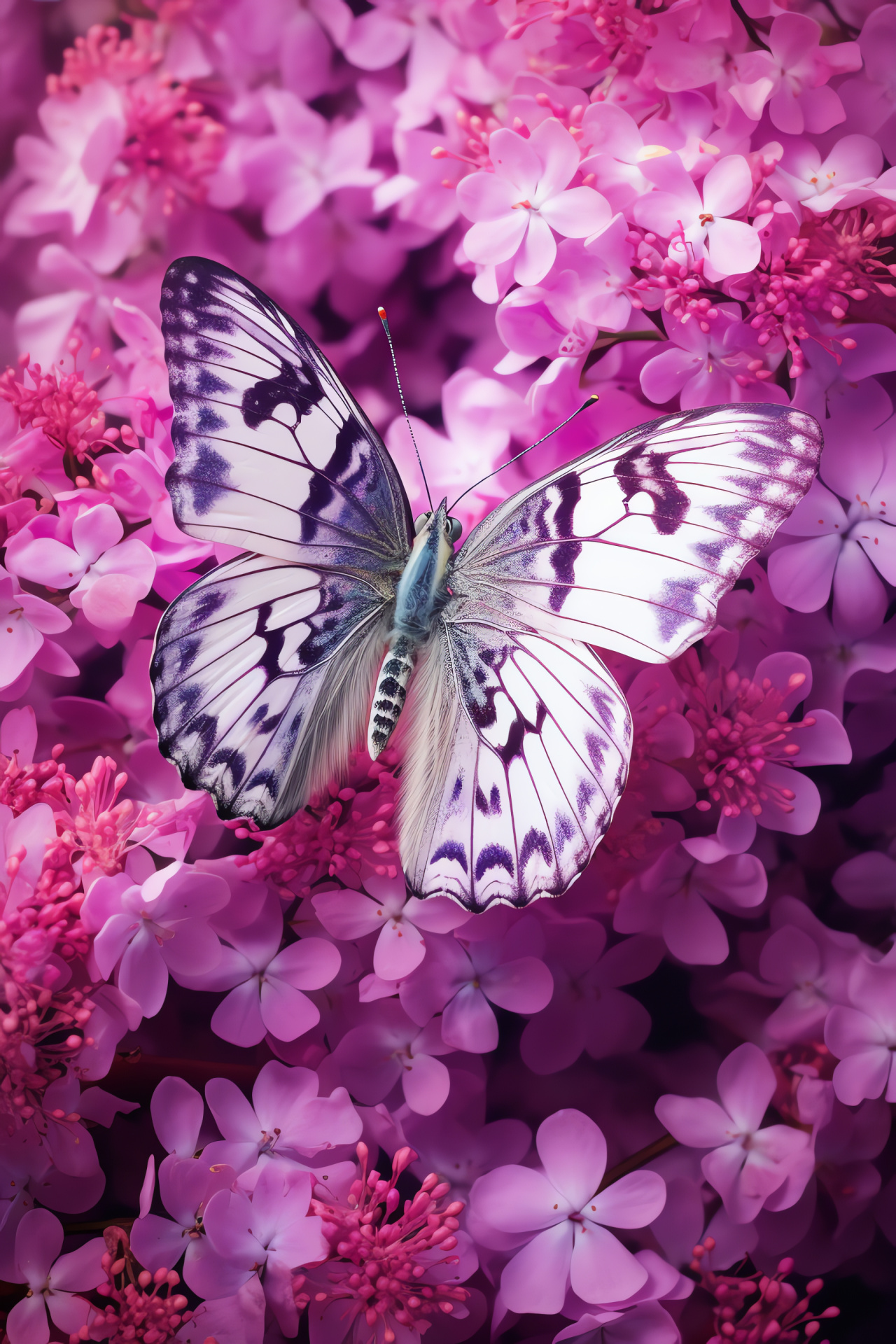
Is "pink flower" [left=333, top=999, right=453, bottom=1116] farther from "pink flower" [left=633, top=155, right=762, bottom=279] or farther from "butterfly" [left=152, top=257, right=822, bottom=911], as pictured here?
"pink flower" [left=633, top=155, right=762, bottom=279]

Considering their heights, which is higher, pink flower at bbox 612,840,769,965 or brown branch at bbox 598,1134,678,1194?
pink flower at bbox 612,840,769,965

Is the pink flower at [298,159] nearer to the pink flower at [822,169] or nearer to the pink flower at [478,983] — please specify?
the pink flower at [822,169]

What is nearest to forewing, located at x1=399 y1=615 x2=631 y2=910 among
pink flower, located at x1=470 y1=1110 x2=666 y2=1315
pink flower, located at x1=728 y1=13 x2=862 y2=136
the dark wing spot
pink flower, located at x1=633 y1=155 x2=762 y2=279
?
the dark wing spot

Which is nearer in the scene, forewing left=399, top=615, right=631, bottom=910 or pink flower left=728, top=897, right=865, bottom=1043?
forewing left=399, top=615, right=631, bottom=910

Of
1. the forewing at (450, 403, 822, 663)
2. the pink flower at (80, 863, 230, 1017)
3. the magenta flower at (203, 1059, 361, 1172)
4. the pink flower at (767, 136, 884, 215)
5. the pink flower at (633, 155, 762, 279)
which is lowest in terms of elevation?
the magenta flower at (203, 1059, 361, 1172)

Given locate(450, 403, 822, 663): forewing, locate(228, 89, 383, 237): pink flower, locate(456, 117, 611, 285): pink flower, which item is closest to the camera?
locate(450, 403, 822, 663): forewing

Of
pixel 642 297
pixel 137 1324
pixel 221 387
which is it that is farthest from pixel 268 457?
pixel 137 1324

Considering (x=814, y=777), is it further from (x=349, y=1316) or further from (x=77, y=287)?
(x=77, y=287)

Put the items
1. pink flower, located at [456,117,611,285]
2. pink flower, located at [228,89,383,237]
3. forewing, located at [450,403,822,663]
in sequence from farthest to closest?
pink flower, located at [228,89,383,237] → pink flower, located at [456,117,611,285] → forewing, located at [450,403,822,663]
